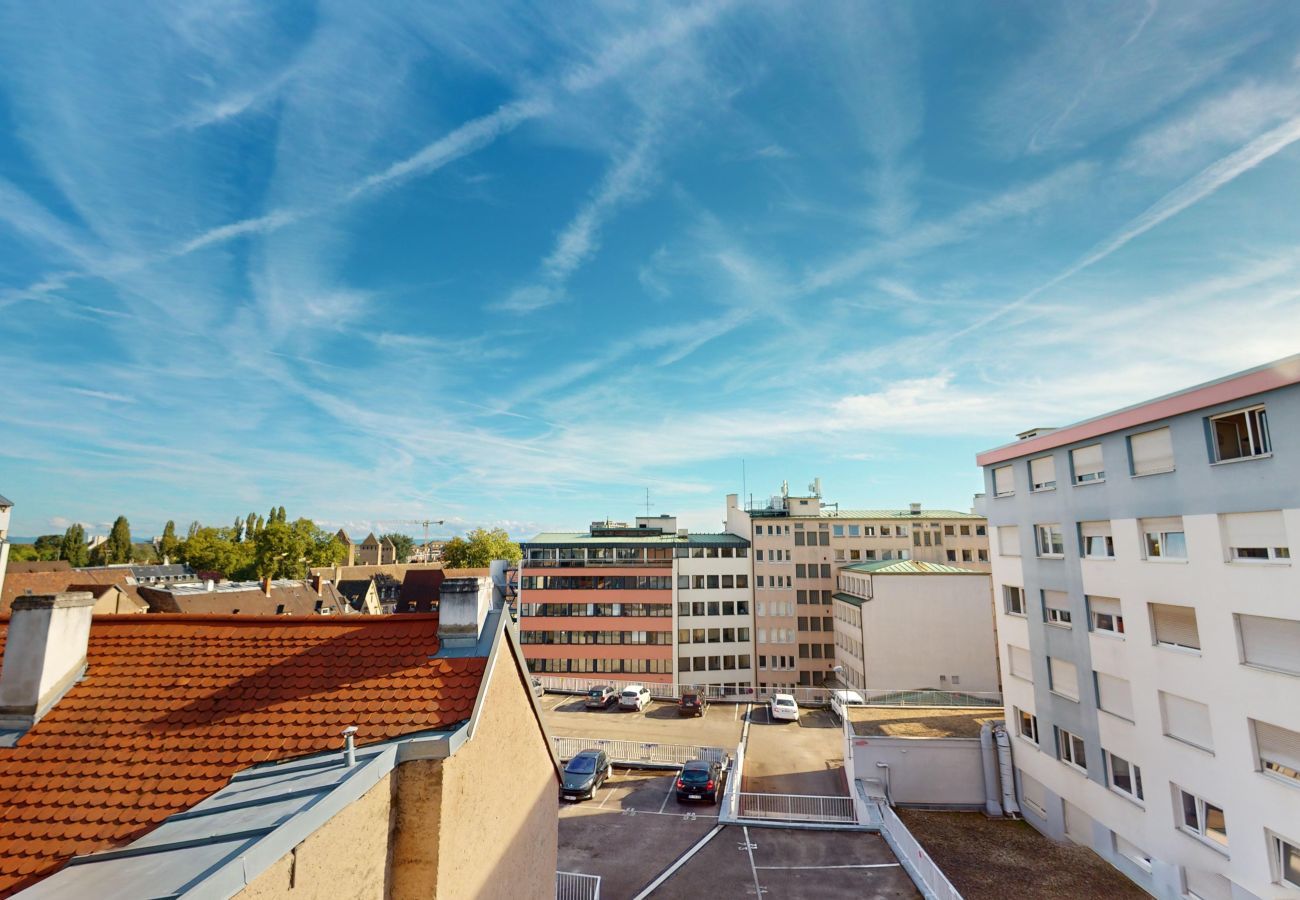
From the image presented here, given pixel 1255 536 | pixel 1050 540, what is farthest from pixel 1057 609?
pixel 1255 536

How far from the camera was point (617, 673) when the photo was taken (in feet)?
165

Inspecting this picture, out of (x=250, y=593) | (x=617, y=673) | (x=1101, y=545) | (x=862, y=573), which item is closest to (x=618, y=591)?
(x=617, y=673)

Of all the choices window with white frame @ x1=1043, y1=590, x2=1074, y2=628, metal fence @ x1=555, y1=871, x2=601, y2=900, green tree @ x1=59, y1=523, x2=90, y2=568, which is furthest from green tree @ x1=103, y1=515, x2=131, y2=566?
window with white frame @ x1=1043, y1=590, x2=1074, y2=628

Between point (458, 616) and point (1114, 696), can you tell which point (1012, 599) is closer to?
point (1114, 696)

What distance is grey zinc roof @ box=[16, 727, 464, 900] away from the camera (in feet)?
13.0

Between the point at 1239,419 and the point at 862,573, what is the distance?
31.6m

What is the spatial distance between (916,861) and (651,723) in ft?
80.5

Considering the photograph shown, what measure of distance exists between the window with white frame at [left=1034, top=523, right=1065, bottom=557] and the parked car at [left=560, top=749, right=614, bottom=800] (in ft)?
69.7

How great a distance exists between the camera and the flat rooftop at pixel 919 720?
83.6 feet

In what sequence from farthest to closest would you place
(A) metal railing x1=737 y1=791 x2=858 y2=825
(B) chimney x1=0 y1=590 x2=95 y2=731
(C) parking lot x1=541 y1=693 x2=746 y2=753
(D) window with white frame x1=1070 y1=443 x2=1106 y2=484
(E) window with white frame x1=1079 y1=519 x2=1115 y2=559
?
(C) parking lot x1=541 y1=693 x2=746 y2=753
(A) metal railing x1=737 y1=791 x2=858 y2=825
(D) window with white frame x1=1070 y1=443 x2=1106 y2=484
(E) window with white frame x1=1079 y1=519 x2=1115 y2=559
(B) chimney x1=0 y1=590 x2=95 y2=731

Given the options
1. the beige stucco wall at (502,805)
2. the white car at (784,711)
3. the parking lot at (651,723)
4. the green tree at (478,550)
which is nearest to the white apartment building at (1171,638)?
the beige stucco wall at (502,805)

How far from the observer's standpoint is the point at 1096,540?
20.4 m

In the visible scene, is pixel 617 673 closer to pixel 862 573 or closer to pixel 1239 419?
pixel 862 573

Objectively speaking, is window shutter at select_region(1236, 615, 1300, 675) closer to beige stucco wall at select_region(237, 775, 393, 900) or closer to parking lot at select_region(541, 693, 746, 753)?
beige stucco wall at select_region(237, 775, 393, 900)
